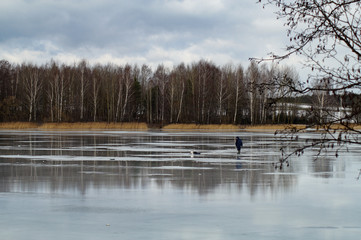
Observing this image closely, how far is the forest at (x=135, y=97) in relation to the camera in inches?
3585

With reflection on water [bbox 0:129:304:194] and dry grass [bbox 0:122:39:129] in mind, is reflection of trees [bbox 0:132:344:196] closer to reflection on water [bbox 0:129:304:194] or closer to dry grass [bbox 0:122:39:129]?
reflection on water [bbox 0:129:304:194]

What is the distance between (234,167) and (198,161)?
3072mm

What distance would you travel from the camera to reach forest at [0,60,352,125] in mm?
91062

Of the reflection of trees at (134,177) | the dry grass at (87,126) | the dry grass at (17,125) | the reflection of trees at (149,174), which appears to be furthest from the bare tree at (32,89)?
the reflection of trees at (134,177)

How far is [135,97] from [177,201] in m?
91.2

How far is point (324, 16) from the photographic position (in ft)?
23.0

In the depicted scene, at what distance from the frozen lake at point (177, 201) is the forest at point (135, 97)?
6830cm

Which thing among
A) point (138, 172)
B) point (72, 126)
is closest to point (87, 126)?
point (72, 126)

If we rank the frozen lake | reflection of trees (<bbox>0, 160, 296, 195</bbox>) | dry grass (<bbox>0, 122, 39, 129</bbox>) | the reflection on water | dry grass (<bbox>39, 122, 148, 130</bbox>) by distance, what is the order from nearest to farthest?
the frozen lake → reflection of trees (<bbox>0, 160, 296, 195</bbox>) → the reflection on water → dry grass (<bbox>39, 122, 148, 130</bbox>) → dry grass (<bbox>0, 122, 39, 129</bbox>)

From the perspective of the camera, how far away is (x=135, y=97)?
10362 cm

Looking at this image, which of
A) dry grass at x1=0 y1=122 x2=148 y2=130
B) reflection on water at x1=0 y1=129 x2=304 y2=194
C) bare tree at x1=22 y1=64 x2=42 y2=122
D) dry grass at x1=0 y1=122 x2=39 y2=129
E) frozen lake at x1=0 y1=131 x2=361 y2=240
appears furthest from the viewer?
bare tree at x1=22 y1=64 x2=42 y2=122

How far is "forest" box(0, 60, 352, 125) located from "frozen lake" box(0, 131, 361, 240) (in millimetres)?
68301

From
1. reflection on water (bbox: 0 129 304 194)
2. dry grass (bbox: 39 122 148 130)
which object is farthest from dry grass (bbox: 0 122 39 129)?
reflection on water (bbox: 0 129 304 194)

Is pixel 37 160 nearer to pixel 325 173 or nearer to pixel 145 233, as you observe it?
pixel 325 173
